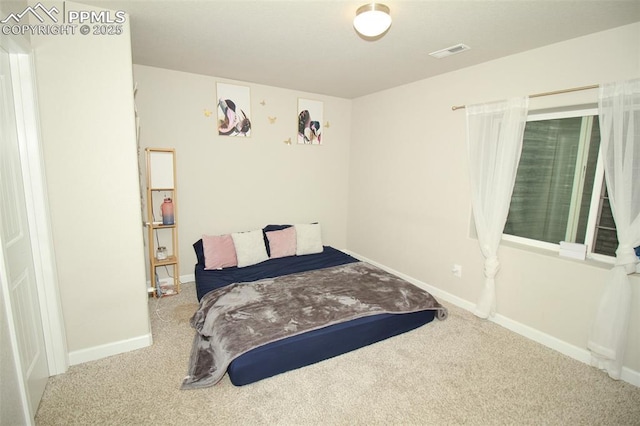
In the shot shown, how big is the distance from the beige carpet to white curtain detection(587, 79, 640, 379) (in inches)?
13.1

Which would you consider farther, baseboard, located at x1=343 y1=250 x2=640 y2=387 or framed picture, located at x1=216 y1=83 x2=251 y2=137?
framed picture, located at x1=216 y1=83 x2=251 y2=137

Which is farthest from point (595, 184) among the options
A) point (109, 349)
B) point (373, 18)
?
point (109, 349)

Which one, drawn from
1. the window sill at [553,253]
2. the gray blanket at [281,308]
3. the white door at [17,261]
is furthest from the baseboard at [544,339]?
the white door at [17,261]

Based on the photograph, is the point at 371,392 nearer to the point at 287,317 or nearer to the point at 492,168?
the point at 287,317

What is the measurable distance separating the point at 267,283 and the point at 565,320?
2.66m

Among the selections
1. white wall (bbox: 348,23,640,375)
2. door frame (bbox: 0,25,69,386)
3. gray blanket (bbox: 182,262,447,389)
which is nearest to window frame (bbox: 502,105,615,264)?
white wall (bbox: 348,23,640,375)

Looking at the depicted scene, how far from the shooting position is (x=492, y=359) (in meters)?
2.43

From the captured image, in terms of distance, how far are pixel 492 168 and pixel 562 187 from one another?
0.57m

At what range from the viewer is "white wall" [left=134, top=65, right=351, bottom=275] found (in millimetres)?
3457

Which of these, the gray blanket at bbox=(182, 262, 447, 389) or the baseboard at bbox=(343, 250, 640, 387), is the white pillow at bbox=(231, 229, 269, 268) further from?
the baseboard at bbox=(343, 250, 640, 387)

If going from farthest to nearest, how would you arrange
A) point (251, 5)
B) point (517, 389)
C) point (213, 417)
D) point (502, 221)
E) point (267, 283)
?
point (267, 283) → point (502, 221) → point (517, 389) → point (251, 5) → point (213, 417)

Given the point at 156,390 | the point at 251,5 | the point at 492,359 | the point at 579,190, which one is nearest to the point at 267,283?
the point at 156,390

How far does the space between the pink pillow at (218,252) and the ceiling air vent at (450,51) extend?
116 inches

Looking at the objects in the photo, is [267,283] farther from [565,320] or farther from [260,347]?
[565,320]
